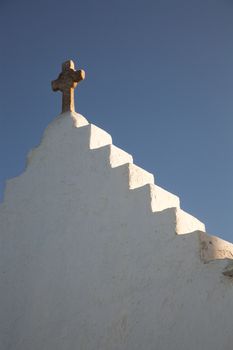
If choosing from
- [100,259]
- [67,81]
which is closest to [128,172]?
[100,259]

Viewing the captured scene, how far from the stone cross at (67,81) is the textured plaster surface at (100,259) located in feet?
1.65

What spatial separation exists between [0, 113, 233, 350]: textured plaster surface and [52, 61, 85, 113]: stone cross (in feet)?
1.65

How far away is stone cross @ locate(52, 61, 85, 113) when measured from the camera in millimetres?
9227

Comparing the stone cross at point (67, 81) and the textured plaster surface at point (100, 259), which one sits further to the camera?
the stone cross at point (67, 81)

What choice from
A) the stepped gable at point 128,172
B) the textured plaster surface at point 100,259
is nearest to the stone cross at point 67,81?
the stepped gable at point 128,172

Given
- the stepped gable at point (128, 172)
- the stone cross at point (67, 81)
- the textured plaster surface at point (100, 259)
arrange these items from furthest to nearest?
1. the stone cross at point (67, 81)
2. the stepped gable at point (128, 172)
3. the textured plaster surface at point (100, 259)

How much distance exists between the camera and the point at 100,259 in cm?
683

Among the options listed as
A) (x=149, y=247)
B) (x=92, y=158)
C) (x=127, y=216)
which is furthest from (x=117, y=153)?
(x=149, y=247)

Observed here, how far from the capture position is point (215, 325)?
5270mm

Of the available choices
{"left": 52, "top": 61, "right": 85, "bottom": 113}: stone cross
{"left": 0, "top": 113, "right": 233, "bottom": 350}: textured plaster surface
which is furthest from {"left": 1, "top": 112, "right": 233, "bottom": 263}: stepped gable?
{"left": 52, "top": 61, "right": 85, "bottom": 113}: stone cross

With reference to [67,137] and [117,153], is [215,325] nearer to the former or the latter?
[117,153]

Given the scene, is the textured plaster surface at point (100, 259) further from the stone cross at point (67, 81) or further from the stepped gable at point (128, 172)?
the stone cross at point (67, 81)

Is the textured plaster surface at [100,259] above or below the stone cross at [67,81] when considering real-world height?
below

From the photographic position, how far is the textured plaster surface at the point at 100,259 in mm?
5660
